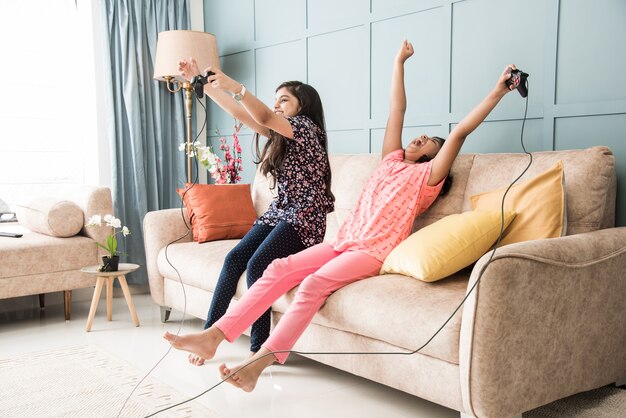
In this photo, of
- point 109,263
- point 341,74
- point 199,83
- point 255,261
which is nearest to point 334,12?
point 341,74

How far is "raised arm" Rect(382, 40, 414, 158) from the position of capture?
273 cm

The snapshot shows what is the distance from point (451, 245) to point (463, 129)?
0.52 m

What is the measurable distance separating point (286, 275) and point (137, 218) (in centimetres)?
219

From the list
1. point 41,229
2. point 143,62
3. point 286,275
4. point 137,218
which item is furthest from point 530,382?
point 143,62

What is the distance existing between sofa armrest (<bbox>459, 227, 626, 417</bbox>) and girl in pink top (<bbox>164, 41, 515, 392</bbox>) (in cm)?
59

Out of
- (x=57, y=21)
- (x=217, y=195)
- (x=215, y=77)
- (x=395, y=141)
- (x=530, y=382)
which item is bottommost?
(x=530, y=382)

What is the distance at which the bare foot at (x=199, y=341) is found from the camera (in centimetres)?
214

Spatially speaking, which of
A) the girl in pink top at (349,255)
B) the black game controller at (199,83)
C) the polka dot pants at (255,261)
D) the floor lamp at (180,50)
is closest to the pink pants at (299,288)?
the girl in pink top at (349,255)

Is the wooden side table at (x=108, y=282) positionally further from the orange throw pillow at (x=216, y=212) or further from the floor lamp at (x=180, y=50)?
the floor lamp at (x=180, y=50)

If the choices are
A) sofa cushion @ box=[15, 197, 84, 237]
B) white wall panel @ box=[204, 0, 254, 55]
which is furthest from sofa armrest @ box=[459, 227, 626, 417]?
white wall panel @ box=[204, 0, 254, 55]

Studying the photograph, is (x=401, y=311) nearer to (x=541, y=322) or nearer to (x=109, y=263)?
(x=541, y=322)

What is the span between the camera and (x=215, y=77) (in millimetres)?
2293

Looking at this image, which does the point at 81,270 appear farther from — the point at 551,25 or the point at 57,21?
the point at 551,25

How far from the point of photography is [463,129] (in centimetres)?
234
